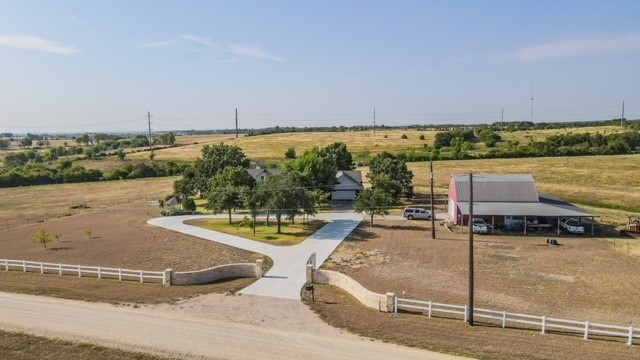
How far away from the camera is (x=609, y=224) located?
42.2 metres

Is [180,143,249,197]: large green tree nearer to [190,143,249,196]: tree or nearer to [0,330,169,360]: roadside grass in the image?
[190,143,249,196]: tree

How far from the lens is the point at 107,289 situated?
2373cm

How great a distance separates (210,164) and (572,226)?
4041 cm

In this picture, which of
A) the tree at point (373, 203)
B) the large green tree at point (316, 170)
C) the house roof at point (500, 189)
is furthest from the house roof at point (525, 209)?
the large green tree at point (316, 170)

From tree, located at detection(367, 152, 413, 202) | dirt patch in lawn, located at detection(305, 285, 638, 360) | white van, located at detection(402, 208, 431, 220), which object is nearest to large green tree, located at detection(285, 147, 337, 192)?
tree, located at detection(367, 152, 413, 202)

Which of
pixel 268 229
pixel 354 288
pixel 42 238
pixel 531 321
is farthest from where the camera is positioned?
pixel 268 229

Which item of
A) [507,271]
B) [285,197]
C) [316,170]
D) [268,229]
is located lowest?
[507,271]

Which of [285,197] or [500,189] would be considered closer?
[285,197]

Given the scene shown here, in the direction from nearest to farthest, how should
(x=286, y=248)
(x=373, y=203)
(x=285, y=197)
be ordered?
(x=286, y=248) < (x=285, y=197) < (x=373, y=203)

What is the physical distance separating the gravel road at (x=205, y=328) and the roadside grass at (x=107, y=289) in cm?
73

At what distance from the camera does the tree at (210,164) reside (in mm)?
56969

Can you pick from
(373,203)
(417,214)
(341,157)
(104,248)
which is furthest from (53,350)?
(341,157)

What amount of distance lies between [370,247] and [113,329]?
19.5 meters

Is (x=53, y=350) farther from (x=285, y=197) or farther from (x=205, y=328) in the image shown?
(x=285, y=197)
